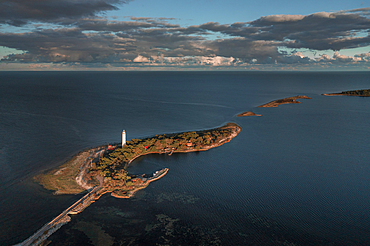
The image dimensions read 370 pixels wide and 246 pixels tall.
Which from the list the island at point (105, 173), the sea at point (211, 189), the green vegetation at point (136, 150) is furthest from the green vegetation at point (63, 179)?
the green vegetation at point (136, 150)

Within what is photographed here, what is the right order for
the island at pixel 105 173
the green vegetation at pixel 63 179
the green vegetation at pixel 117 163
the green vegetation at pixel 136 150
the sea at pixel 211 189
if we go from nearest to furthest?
the sea at pixel 211 189
the island at pixel 105 173
the green vegetation at pixel 63 179
the green vegetation at pixel 117 163
the green vegetation at pixel 136 150

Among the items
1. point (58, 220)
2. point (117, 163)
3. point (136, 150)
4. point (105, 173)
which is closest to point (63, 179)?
point (105, 173)

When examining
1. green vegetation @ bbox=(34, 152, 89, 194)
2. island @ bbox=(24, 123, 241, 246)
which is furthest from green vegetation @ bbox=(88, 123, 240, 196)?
green vegetation @ bbox=(34, 152, 89, 194)

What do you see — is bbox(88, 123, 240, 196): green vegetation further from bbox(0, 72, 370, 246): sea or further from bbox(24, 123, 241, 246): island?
bbox(0, 72, 370, 246): sea

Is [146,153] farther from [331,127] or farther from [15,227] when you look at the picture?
[331,127]

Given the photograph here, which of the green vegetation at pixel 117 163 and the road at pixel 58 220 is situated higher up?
the green vegetation at pixel 117 163

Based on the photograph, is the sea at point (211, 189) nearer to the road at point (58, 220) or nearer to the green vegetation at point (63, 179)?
the road at point (58, 220)

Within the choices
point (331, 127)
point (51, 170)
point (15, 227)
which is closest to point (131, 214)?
point (15, 227)

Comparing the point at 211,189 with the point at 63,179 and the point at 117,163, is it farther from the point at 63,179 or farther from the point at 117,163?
the point at 63,179
